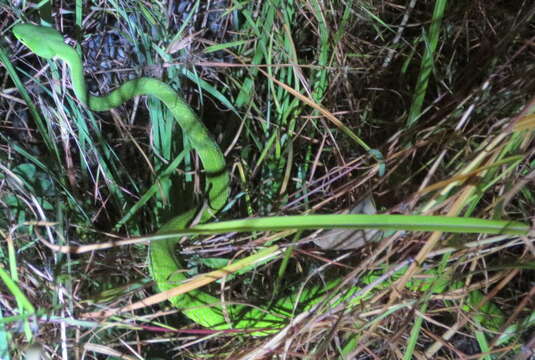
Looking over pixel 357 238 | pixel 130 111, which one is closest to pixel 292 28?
pixel 130 111

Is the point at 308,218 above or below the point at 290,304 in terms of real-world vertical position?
above

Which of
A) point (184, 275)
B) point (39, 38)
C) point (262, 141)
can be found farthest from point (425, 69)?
point (39, 38)

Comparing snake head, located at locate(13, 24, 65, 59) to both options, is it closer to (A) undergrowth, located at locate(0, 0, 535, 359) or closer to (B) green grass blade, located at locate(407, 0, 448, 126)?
(A) undergrowth, located at locate(0, 0, 535, 359)

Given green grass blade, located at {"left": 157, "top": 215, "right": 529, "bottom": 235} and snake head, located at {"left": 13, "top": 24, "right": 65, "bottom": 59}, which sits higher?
snake head, located at {"left": 13, "top": 24, "right": 65, "bottom": 59}

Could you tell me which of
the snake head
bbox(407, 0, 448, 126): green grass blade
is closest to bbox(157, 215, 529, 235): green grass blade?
bbox(407, 0, 448, 126): green grass blade

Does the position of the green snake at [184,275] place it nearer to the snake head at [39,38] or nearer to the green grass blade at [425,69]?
the snake head at [39,38]

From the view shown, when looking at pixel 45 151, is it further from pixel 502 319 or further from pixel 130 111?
pixel 502 319

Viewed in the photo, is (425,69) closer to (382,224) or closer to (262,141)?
(262,141)

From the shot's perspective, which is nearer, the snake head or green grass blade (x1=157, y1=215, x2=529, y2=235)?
green grass blade (x1=157, y1=215, x2=529, y2=235)
